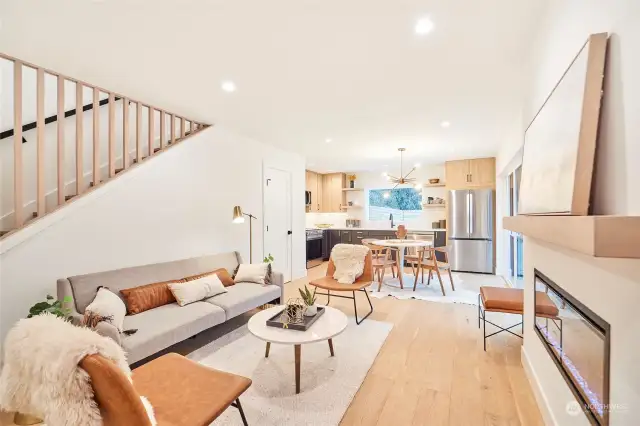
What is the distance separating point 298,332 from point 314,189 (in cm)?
620

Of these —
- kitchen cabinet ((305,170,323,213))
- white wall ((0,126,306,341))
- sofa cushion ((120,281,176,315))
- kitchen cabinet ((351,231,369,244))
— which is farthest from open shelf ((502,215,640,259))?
kitchen cabinet ((305,170,323,213))

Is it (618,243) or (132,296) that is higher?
(618,243)

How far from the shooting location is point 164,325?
8.08 feet

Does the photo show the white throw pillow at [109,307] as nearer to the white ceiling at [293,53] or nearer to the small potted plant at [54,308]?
the small potted plant at [54,308]

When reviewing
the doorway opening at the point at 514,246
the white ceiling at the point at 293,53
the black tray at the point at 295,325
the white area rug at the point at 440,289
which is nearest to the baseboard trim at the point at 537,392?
the black tray at the point at 295,325

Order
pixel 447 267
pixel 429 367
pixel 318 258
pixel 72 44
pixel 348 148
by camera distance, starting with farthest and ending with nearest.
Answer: pixel 318 258 → pixel 348 148 → pixel 447 267 → pixel 429 367 → pixel 72 44

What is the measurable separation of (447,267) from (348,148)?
2.68m

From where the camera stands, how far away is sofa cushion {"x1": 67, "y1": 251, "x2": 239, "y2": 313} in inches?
98.9

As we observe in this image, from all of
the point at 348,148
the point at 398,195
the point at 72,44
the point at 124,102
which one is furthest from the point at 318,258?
the point at 72,44

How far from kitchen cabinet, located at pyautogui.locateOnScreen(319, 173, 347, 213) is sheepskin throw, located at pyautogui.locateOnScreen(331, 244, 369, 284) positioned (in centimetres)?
445

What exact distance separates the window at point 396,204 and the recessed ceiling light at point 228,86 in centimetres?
590

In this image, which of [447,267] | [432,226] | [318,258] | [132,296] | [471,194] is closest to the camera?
[132,296]

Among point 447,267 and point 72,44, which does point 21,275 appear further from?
point 447,267

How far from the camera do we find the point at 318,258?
26.4 ft
